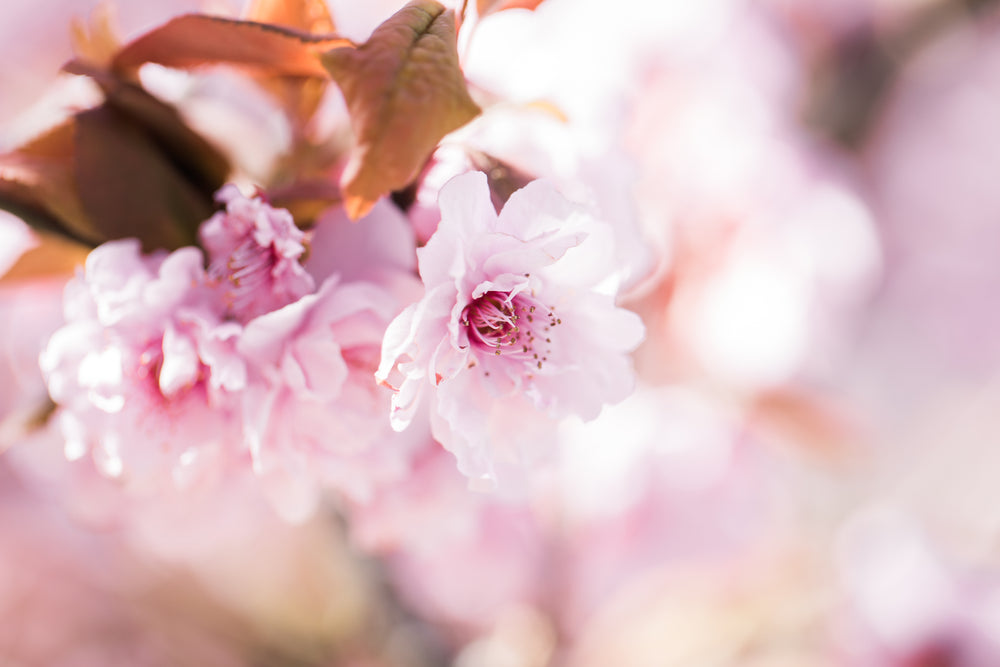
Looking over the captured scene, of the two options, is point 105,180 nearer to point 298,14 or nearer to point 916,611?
point 298,14

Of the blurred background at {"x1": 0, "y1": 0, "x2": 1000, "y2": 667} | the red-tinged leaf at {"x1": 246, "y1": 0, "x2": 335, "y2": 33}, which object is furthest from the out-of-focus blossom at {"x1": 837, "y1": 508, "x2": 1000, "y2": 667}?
the red-tinged leaf at {"x1": 246, "y1": 0, "x2": 335, "y2": 33}

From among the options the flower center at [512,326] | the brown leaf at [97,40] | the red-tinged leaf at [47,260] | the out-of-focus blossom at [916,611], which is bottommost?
the out-of-focus blossom at [916,611]

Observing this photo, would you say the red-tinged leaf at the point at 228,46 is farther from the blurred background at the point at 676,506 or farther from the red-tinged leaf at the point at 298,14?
the blurred background at the point at 676,506

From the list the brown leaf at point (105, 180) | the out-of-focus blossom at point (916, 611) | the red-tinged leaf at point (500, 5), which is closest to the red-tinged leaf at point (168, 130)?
the brown leaf at point (105, 180)

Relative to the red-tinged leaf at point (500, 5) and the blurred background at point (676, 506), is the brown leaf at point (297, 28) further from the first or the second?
the blurred background at point (676, 506)

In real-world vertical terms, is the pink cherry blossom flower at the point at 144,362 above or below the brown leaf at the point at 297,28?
below

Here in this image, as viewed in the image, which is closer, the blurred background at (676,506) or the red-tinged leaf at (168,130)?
the red-tinged leaf at (168,130)

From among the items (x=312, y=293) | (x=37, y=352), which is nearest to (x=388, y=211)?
(x=312, y=293)

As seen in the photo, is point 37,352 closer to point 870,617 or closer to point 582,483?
point 582,483

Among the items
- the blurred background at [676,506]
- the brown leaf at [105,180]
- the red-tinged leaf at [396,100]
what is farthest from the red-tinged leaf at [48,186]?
the blurred background at [676,506]
